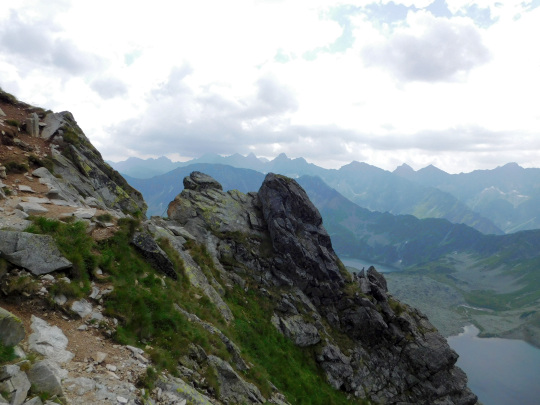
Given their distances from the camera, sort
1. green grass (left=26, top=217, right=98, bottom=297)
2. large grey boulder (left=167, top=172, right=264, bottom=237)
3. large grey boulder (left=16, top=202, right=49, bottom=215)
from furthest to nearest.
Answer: large grey boulder (left=167, top=172, right=264, bottom=237) < large grey boulder (left=16, top=202, right=49, bottom=215) < green grass (left=26, top=217, right=98, bottom=297)

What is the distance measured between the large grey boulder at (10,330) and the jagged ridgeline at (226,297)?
181mm

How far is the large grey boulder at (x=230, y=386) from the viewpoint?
1718 centimetres

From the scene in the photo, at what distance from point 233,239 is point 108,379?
36.8m

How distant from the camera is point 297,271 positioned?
51156mm

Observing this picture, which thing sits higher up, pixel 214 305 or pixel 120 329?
pixel 120 329

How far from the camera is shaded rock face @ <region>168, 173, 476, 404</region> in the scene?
1715 inches

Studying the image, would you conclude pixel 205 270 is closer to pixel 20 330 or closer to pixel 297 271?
pixel 297 271

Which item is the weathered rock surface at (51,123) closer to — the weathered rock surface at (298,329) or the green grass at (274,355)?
the green grass at (274,355)

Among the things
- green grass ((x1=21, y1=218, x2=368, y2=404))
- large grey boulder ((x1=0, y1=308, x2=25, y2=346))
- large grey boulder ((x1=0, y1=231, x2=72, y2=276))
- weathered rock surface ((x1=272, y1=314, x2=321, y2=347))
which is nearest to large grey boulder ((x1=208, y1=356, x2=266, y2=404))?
green grass ((x1=21, y1=218, x2=368, y2=404))

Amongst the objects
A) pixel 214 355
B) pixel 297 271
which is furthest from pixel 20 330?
pixel 297 271

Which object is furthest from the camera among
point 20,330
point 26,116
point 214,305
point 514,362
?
point 514,362

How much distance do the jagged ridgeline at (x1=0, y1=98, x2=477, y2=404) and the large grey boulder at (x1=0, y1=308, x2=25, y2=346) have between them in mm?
181

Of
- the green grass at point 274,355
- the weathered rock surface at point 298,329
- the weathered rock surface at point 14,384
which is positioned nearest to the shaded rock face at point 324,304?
the weathered rock surface at point 298,329

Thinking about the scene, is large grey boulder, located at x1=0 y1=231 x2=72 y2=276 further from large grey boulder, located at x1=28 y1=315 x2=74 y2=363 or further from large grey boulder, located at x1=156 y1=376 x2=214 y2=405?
large grey boulder, located at x1=156 y1=376 x2=214 y2=405
